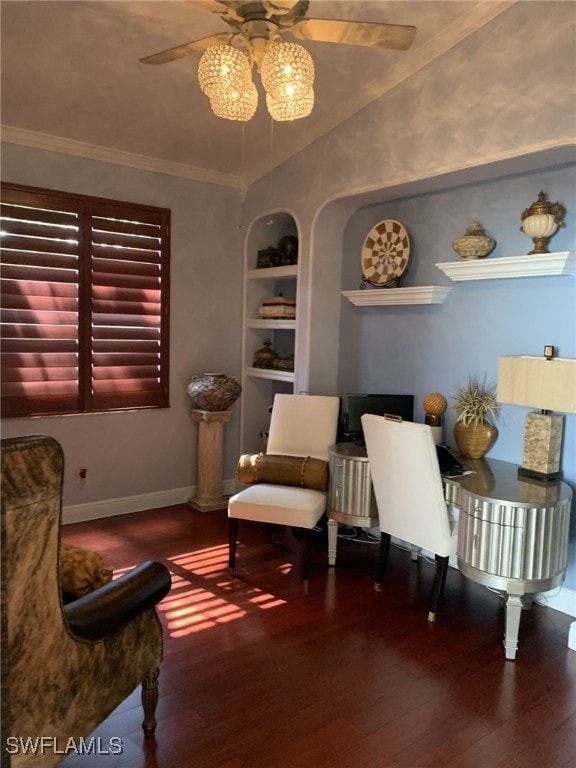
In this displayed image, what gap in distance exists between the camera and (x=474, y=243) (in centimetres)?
336

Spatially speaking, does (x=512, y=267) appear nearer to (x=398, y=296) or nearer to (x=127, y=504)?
(x=398, y=296)

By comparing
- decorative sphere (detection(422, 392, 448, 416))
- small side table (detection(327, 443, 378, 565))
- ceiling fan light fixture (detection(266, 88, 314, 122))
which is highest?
ceiling fan light fixture (detection(266, 88, 314, 122))

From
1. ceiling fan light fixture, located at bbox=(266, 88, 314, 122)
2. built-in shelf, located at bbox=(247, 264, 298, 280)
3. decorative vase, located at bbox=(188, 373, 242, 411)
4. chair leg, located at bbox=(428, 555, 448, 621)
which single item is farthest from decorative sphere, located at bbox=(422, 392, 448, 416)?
ceiling fan light fixture, located at bbox=(266, 88, 314, 122)

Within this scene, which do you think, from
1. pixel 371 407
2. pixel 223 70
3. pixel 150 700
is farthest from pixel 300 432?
pixel 223 70

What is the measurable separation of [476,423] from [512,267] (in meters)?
0.91

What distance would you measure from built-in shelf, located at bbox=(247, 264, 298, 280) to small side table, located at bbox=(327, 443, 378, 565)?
156cm

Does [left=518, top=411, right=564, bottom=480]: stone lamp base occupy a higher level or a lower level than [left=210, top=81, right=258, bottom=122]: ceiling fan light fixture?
lower

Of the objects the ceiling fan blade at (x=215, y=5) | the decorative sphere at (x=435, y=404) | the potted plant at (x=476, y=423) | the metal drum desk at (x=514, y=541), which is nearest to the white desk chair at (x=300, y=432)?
the decorative sphere at (x=435, y=404)

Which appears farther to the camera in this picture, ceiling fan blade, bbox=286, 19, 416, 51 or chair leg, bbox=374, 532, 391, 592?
chair leg, bbox=374, 532, 391, 592

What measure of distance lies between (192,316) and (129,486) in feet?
4.76

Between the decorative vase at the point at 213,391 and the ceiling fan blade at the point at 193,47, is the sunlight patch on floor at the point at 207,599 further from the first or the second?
the ceiling fan blade at the point at 193,47

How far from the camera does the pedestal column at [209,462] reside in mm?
4664

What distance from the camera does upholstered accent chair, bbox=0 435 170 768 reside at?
1.41m

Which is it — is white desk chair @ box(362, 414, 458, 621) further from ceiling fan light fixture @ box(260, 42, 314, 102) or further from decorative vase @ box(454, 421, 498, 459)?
ceiling fan light fixture @ box(260, 42, 314, 102)
